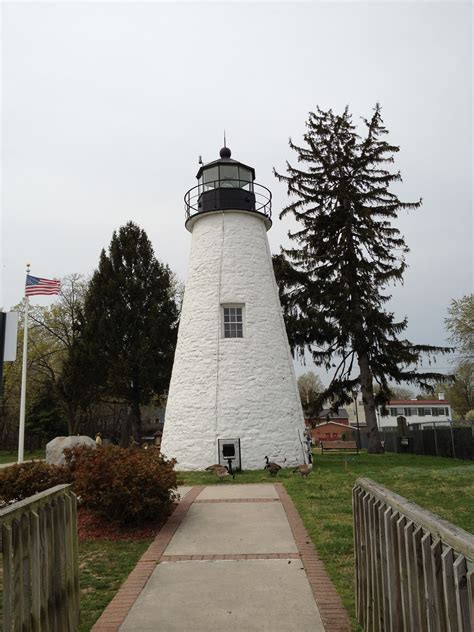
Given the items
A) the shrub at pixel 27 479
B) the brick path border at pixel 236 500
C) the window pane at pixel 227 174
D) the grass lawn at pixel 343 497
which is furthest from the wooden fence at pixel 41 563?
the window pane at pixel 227 174

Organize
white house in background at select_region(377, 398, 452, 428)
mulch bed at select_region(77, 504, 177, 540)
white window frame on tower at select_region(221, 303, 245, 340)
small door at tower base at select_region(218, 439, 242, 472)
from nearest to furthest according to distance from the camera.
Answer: mulch bed at select_region(77, 504, 177, 540)
small door at tower base at select_region(218, 439, 242, 472)
white window frame on tower at select_region(221, 303, 245, 340)
white house in background at select_region(377, 398, 452, 428)

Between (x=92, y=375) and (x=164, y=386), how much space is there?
4218 millimetres

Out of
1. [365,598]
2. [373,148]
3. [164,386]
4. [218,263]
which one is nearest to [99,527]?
[365,598]

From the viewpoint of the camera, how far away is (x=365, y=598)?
13.0 ft

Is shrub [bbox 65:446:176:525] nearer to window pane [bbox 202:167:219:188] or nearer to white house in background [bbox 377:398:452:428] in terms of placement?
window pane [bbox 202:167:219:188]

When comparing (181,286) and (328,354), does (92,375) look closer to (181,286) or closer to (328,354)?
(181,286)

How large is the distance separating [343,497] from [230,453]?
588cm

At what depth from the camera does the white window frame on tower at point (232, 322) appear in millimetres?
16984

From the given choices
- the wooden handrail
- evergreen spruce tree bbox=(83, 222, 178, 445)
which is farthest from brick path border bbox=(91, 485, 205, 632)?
evergreen spruce tree bbox=(83, 222, 178, 445)

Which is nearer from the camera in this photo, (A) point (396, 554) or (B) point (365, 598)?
(A) point (396, 554)

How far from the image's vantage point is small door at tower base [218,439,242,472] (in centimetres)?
1528

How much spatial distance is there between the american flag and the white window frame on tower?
678 centimetres

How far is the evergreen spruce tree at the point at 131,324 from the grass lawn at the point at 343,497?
41.8ft

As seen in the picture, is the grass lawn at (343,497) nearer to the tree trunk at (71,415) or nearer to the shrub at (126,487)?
the shrub at (126,487)
